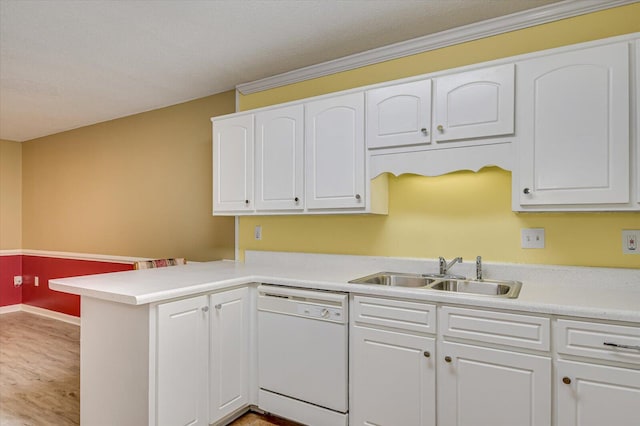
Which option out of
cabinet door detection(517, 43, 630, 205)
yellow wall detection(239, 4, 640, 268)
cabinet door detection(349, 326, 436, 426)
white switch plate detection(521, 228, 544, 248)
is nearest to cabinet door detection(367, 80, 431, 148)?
yellow wall detection(239, 4, 640, 268)

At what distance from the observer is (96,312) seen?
2.05 meters

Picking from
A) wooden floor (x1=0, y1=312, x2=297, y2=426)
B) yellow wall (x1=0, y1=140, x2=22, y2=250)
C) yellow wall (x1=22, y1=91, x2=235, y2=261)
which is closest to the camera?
wooden floor (x1=0, y1=312, x2=297, y2=426)

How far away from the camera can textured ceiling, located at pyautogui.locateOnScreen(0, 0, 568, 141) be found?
7.09 feet

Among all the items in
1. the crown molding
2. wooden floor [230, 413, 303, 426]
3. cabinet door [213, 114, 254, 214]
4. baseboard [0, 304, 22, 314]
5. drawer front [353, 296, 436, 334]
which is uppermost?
the crown molding

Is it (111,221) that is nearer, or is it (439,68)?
(439,68)

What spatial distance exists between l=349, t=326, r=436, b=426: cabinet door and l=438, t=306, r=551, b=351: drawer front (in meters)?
0.15

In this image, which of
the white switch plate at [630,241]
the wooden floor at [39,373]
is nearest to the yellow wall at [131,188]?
the wooden floor at [39,373]

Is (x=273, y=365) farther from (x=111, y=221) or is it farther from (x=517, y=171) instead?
(x=111, y=221)

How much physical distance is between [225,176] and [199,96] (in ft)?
3.61

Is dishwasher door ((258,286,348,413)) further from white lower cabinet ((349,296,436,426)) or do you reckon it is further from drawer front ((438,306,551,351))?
drawer front ((438,306,551,351))

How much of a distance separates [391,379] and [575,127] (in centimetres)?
157

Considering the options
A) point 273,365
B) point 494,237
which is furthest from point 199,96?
point 494,237

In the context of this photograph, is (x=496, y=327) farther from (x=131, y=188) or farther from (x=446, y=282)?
(x=131, y=188)

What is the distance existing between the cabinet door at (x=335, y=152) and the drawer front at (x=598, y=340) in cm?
128
